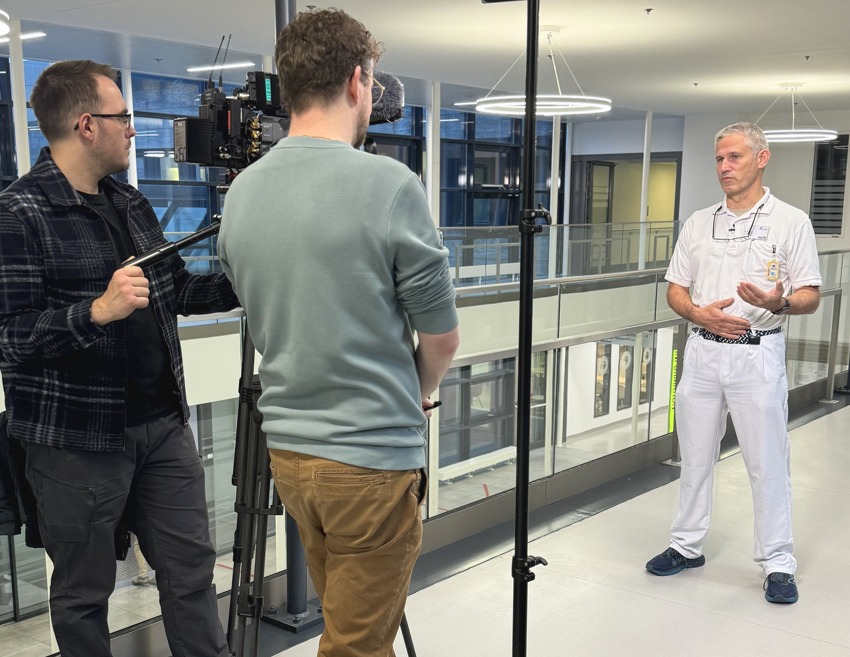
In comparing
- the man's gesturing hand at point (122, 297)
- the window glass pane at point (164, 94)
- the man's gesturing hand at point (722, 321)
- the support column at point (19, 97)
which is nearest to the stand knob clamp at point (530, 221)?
the man's gesturing hand at point (122, 297)

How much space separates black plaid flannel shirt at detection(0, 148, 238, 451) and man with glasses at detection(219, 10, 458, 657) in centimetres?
Result: 44

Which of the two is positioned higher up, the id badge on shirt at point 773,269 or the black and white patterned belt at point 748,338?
the id badge on shirt at point 773,269

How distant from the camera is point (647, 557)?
10.7 feet

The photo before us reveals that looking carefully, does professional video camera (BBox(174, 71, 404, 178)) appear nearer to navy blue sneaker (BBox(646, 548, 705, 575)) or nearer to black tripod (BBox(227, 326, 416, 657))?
black tripod (BBox(227, 326, 416, 657))

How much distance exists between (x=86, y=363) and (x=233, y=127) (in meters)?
0.60

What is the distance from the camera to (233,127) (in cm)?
190

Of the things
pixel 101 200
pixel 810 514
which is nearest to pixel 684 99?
pixel 810 514

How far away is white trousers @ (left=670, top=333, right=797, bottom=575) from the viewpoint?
2.87 metres

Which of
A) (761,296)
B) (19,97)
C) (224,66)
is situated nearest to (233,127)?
(761,296)

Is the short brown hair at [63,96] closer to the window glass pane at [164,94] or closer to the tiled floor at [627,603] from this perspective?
the tiled floor at [627,603]

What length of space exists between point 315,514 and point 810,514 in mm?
3004

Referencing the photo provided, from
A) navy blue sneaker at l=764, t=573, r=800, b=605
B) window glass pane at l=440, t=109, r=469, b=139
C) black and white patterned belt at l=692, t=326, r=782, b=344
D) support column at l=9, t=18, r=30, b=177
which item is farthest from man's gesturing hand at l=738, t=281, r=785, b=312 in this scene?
window glass pane at l=440, t=109, r=469, b=139

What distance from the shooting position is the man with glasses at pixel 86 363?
5.54ft

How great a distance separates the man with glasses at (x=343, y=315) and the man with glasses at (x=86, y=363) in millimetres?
393
